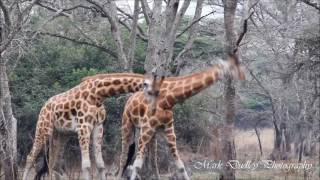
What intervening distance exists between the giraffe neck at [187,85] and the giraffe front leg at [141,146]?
18.5 inches

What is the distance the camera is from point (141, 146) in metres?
10.9

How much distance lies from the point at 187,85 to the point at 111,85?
56.9 inches

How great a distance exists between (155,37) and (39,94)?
685cm

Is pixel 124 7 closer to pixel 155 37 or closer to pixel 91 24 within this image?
pixel 91 24

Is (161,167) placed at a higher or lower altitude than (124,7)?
lower

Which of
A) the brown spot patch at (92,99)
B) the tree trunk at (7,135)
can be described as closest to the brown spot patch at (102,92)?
the brown spot patch at (92,99)

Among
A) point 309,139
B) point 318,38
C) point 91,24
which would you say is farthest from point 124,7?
point 309,139

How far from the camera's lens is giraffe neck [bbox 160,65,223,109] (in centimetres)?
1038

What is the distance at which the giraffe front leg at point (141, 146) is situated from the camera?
→ 1078cm

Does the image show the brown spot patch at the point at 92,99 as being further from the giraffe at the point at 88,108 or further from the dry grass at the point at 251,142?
the dry grass at the point at 251,142

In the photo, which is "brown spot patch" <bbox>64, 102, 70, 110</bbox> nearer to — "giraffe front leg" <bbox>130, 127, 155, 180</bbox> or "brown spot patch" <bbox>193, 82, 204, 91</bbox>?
"giraffe front leg" <bbox>130, 127, 155, 180</bbox>

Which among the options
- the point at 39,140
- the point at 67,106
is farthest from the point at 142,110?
the point at 39,140

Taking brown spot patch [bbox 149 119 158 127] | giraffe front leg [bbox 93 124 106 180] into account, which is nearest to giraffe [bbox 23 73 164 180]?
giraffe front leg [bbox 93 124 106 180]

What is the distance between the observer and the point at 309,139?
27.4 m
